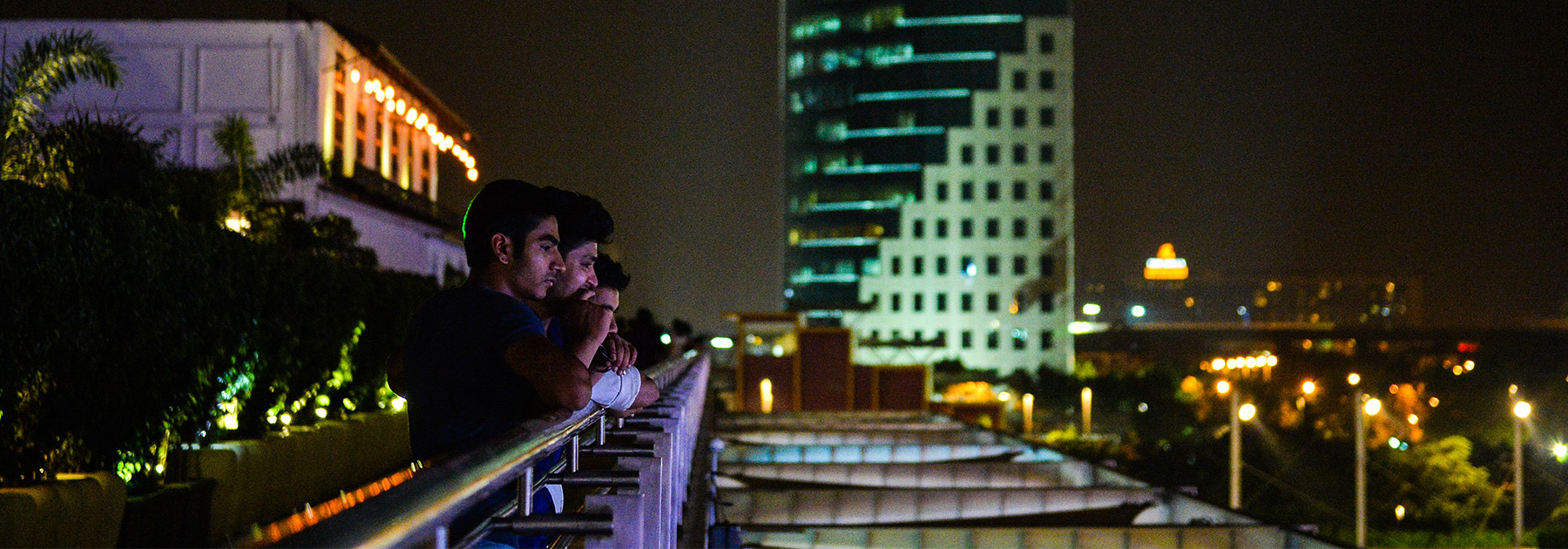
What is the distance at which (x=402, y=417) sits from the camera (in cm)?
1652

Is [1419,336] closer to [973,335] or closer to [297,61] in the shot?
[973,335]

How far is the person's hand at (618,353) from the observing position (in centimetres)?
337

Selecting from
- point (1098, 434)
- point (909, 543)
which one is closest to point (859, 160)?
point (1098, 434)

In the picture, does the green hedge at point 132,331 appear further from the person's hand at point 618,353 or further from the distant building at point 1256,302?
the distant building at point 1256,302

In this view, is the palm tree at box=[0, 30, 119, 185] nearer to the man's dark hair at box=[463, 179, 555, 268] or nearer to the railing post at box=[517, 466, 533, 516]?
the man's dark hair at box=[463, 179, 555, 268]

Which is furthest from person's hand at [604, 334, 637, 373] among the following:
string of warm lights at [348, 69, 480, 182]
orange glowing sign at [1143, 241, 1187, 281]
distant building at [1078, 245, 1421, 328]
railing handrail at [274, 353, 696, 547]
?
distant building at [1078, 245, 1421, 328]

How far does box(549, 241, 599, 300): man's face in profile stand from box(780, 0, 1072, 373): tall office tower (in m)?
93.8

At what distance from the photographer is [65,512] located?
304 inches

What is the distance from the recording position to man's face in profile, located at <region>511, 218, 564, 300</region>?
2957mm

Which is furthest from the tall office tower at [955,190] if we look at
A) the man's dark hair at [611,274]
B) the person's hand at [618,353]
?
the person's hand at [618,353]

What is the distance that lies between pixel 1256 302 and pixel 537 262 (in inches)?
7643

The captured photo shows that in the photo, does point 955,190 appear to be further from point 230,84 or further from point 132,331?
point 132,331

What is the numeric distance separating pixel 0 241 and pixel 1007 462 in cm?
1160

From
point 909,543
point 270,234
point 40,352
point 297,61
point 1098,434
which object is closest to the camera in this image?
point 40,352
